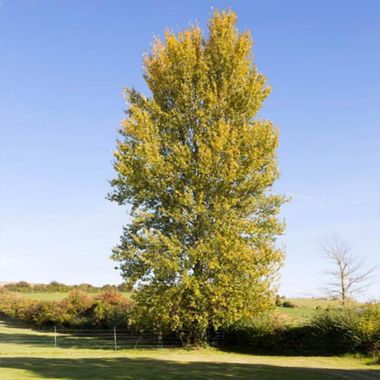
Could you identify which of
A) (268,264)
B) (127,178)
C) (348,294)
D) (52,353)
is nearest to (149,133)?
(127,178)

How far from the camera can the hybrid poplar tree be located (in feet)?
78.8

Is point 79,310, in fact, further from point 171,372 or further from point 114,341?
point 171,372

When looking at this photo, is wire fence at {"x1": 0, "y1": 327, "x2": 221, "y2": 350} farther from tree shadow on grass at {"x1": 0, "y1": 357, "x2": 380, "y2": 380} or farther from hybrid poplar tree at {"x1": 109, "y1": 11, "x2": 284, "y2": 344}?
tree shadow on grass at {"x1": 0, "y1": 357, "x2": 380, "y2": 380}

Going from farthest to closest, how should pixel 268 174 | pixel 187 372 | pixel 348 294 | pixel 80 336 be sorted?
pixel 80 336, pixel 348 294, pixel 268 174, pixel 187 372

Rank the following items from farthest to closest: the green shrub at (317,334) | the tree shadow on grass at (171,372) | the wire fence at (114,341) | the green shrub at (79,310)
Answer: the green shrub at (79,310) → the wire fence at (114,341) → the green shrub at (317,334) → the tree shadow on grass at (171,372)

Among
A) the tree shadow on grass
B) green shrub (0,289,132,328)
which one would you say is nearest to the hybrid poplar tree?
the tree shadow on grass

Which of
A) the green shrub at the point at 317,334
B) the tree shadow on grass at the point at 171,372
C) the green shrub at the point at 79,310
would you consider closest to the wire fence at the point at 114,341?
the green shrub at the point at 79,310

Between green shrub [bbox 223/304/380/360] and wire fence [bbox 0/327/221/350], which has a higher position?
green shrub [bbox 223/304/380/360]

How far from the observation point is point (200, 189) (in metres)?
25.0

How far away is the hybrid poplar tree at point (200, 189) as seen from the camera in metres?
24.0

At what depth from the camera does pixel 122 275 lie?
25188 millimetres

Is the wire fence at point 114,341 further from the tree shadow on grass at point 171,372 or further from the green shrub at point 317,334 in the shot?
the tree shadow on grass at point 171,372

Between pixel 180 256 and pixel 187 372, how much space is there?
9.41m

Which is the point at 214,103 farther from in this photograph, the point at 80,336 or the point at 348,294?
the point at 80,336
